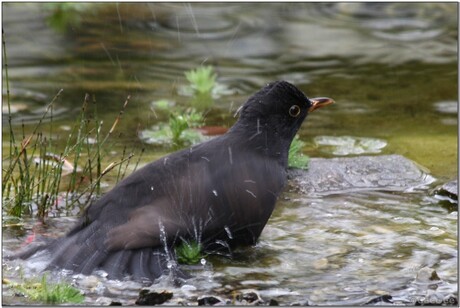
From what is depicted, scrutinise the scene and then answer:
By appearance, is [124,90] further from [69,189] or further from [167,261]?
[167,261]

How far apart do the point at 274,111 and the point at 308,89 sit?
158 inches

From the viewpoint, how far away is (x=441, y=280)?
5.36 m

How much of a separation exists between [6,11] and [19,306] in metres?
8.05

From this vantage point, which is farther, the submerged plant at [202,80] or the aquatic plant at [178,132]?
the submerged plant at [202,80]

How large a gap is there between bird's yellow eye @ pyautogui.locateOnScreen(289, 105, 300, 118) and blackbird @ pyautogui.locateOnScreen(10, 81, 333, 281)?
1.29 feet

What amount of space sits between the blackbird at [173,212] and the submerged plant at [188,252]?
0.11 feet

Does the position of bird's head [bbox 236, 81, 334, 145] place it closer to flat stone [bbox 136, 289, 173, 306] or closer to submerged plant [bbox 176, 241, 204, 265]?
submerged plant [bbox 176, 241, 204, 265]

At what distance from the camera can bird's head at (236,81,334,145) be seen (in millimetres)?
6066

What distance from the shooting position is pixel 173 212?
552 cm

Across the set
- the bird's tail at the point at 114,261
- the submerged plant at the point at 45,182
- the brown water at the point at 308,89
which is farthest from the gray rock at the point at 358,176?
the bird's tail at the point at 114,261

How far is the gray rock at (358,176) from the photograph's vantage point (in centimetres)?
721

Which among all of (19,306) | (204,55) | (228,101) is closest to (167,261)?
(19,306)

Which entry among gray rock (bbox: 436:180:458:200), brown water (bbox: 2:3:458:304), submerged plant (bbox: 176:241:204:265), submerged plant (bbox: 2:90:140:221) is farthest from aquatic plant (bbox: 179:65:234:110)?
submerged plant (bbox: 176:241:204:265)

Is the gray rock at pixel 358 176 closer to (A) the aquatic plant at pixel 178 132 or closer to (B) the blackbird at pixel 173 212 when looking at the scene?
(A) the aquatic plant at pixel 178 132
